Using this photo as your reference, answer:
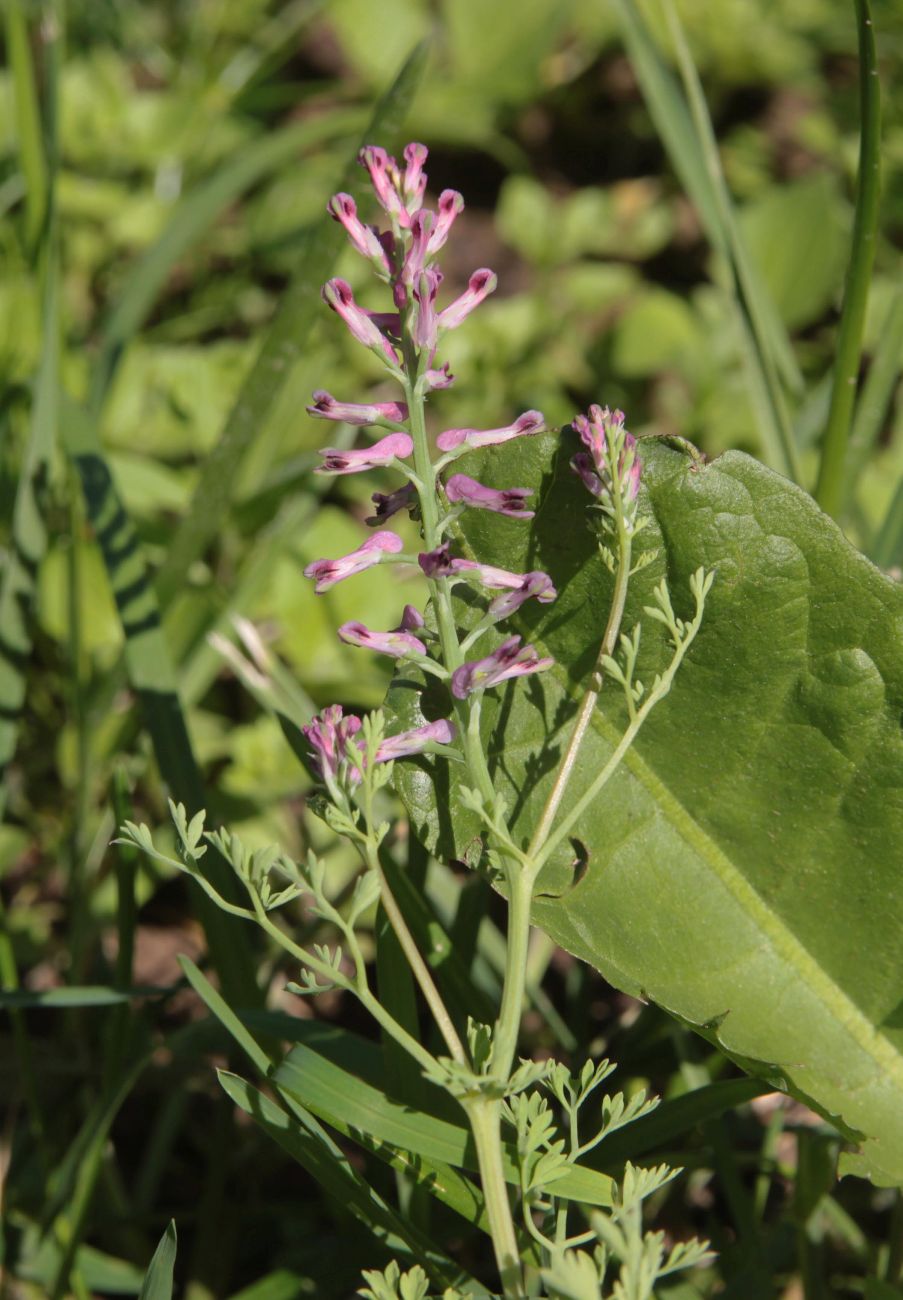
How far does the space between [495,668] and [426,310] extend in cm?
35

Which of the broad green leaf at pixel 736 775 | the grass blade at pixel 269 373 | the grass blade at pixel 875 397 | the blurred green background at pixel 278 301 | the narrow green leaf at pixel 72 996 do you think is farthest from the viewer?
the blurred green background at pixel 278 301

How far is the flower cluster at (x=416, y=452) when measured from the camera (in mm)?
1188

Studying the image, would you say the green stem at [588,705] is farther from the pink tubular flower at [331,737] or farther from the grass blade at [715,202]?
the grass blade at [715,202]

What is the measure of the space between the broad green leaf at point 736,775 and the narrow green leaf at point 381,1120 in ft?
0.78

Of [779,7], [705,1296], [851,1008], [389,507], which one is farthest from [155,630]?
[779,7]

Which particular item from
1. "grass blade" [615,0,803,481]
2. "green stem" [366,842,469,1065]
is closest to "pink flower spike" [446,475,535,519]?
"green stem" [366,842,469,1065]

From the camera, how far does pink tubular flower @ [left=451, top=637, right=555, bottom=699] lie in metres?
1.18

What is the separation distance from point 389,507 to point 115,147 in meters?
2.94

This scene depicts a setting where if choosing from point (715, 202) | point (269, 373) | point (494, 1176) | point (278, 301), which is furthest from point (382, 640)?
point (278, 301)

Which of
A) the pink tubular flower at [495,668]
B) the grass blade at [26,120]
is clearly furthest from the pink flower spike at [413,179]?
the grass blade at [26,120]

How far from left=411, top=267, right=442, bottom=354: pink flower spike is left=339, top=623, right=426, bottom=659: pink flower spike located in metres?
0.28

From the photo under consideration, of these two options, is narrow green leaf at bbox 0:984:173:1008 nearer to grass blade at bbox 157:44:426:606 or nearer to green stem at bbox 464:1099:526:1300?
green stem at bbox 464:1099:526:1300

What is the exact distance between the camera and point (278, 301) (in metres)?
2.46

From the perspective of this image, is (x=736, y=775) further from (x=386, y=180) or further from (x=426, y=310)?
(x=386, y=180)
